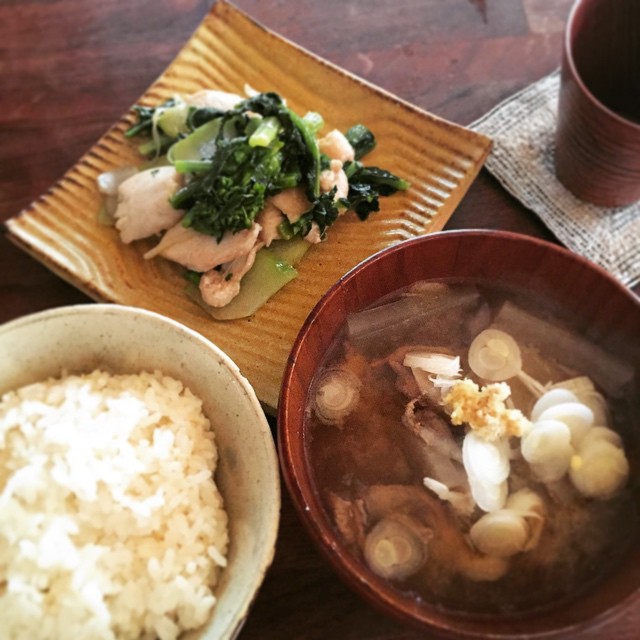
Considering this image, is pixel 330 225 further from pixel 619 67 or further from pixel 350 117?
pixel 619 67

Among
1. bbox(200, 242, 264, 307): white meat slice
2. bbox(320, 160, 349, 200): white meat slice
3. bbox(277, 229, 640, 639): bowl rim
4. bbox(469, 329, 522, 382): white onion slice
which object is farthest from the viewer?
bbox(320, 160, 349, 200): white meat slice

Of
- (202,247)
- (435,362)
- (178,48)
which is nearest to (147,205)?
(202,247)

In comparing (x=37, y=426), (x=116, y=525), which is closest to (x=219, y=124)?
(x=37, y=426)

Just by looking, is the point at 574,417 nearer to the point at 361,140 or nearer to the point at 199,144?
the point at 361,140

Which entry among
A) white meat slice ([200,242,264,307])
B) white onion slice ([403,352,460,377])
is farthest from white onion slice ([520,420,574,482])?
white meat slice ([200,242,264,307])

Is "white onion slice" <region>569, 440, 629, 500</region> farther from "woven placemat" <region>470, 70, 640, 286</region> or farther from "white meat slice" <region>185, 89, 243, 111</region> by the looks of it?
"white meat slice" <region>185, 89, 243, 111</region>

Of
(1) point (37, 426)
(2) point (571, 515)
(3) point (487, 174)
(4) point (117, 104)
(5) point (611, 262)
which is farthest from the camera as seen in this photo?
(4) point (117, 104)
